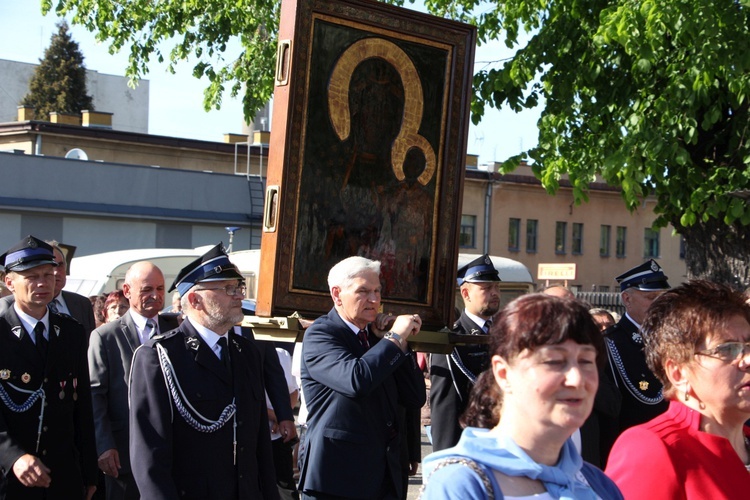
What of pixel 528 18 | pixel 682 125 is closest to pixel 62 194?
pixel 528 18

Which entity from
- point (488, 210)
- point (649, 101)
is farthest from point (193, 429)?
point (488, 210)

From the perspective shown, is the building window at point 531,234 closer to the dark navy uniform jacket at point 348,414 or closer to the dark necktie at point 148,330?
the dark necktie at point 148,330

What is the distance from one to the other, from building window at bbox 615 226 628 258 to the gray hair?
163 feet

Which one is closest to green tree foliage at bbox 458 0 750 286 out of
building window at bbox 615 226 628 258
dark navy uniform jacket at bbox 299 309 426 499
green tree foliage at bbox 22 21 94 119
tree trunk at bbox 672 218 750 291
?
tree trunk at bbox 672 218 750 291

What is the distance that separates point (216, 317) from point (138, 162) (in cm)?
3824

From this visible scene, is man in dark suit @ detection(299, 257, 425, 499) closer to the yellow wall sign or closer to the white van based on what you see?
the white van

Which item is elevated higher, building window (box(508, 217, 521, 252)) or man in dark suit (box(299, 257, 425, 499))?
building window (box(508, 217, 521, 252))

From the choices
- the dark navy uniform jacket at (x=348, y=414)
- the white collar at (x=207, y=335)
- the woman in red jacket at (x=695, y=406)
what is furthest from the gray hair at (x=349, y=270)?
the woman in red jacket at (x=695, y=406)

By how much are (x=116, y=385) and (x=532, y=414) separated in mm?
5035

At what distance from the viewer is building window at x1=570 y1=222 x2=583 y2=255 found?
52.8m

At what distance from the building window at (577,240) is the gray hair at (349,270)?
4759cm

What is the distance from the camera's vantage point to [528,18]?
1352 cm

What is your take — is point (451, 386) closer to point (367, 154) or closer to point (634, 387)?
point (634, 387)

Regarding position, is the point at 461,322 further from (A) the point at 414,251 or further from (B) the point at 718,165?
(B) the point at 718,165
